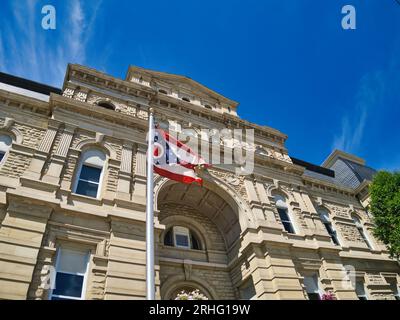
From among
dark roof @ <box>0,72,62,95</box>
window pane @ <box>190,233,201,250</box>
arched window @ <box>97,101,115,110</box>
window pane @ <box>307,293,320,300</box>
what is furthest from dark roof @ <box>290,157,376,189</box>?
dark roof @ <box>0,72,62,95</box>

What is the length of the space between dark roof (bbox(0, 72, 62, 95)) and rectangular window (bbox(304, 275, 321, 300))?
1967cm

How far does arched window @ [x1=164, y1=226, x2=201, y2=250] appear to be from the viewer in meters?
16.5

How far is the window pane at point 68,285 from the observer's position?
32.9 ft

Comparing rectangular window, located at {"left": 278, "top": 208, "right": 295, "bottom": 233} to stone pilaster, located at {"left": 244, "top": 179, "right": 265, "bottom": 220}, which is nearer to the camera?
stone pilaster, located at {"left": 244, "top": 179, "right": 265, "bottom": 220}

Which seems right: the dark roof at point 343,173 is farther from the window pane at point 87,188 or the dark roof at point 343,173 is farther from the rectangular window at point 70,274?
the rectangular window at point 70,274

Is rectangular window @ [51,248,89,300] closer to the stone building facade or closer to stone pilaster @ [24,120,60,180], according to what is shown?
the stone building facade

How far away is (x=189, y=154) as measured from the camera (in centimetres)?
1223

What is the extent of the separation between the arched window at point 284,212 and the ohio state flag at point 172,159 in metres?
7.98

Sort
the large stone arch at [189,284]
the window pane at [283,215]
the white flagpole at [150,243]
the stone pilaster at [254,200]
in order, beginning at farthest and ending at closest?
the window pane at [283,215]
the stone pilaster at [254,200]
the large stone arch at [189,284]
the white flagpole at [150,243]

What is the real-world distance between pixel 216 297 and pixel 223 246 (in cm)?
324

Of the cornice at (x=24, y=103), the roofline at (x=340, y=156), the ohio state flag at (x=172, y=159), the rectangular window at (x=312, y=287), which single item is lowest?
the rectangular window at (x=312, y=287)

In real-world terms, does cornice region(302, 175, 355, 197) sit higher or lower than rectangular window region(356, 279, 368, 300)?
higher

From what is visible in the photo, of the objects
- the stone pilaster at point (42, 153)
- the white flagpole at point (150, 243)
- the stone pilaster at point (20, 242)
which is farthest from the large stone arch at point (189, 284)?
the stone pilaster at point (42, 153)

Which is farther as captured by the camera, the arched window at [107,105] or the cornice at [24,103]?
the arched window at [107,105]
